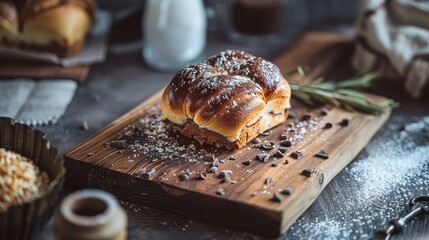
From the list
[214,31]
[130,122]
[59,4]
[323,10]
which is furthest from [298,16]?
[130,122]

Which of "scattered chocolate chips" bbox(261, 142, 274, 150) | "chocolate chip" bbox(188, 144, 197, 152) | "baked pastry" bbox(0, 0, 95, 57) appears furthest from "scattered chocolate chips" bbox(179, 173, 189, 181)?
"baked pastry" bbox(0, 0, 95, 57)

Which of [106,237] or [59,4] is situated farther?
[59,4]

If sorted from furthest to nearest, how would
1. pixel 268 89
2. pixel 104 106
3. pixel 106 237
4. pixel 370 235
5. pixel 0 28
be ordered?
pixel 0 28, pixel 104 106, pixel 268 89, pixel 370 235, pixel 106 237

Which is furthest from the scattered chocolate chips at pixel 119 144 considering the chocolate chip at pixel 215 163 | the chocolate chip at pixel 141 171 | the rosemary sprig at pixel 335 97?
the rosemary sprig at pixel 335 97

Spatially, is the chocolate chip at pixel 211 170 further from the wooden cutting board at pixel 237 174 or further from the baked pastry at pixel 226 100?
the baked pastry at pixel 226 100

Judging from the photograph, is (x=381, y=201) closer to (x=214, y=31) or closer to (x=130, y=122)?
(x=130, y=122)

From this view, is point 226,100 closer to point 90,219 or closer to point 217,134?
point 217,134

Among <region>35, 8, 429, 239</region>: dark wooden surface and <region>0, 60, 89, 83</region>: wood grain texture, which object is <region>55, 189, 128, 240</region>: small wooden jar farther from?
<region>0, 60, 89, 83</region>: wood grain texture
